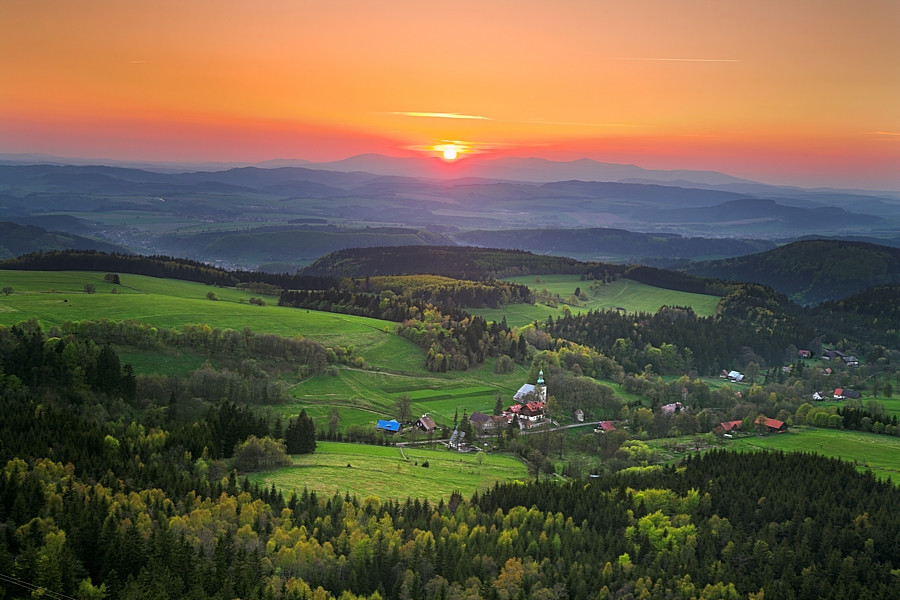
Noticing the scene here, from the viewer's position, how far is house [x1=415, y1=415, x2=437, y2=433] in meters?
107

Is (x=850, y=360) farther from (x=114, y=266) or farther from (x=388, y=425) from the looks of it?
(x=114, y=266)

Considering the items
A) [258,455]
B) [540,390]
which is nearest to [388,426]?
[258,455]

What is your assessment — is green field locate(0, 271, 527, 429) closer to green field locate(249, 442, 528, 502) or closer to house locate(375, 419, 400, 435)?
house locate(375, 419, 400, 435)

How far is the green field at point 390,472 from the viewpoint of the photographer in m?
74.8

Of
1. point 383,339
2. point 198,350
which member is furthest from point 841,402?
point 198,350

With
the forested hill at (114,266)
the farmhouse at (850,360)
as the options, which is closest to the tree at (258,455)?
the forested hill at (114,266)

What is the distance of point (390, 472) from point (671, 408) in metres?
61.8

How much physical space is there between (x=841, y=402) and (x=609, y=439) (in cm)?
5068

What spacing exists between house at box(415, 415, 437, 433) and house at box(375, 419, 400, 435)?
11.7 ft

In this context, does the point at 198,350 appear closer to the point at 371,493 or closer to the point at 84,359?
the point at 84,359

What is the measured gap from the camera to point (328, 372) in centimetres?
12362

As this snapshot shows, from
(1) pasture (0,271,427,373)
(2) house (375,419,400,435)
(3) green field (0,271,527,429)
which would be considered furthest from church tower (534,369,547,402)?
(2) house (375,419,400,435)

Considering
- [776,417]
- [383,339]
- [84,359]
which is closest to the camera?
[84,359]

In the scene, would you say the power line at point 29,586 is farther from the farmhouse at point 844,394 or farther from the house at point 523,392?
the farmhouse at point 844,394
